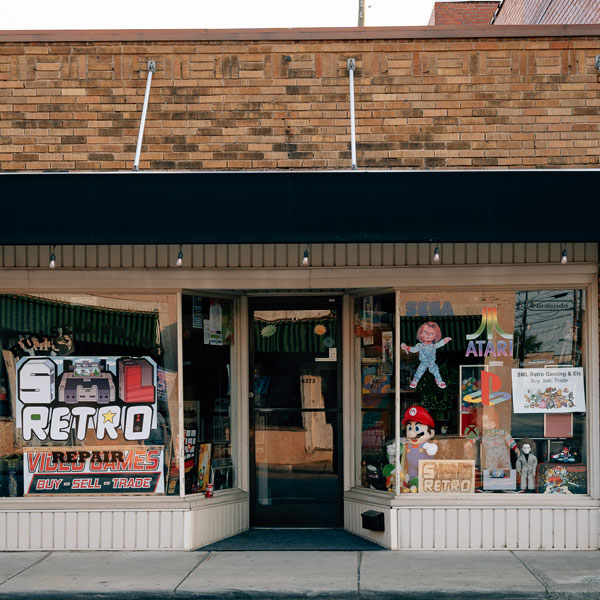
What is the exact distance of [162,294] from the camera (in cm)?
867

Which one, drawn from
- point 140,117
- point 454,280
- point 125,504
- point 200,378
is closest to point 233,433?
point 200,378

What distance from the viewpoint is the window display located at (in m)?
8.52

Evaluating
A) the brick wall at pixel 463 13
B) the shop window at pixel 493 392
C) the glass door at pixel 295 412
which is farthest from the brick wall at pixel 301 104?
the brick wall at pixel 463 13

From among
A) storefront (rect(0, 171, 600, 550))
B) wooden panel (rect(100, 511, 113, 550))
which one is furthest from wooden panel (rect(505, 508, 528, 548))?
wooden panel (rect(100, 511, 113, 550))

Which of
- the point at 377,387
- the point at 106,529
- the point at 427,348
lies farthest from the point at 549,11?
the point at 106,529

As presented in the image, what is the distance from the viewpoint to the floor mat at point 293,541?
851 centimetres

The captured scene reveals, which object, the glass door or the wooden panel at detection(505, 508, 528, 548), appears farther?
the glass door

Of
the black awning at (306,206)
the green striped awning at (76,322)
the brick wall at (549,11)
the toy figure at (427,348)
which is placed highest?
the brick wall at (549,11)

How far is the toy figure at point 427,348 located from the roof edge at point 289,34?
2.99 metres

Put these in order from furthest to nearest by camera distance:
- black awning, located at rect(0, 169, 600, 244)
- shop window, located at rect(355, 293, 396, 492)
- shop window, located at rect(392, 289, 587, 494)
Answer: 1. shop window, located at rect(355, 293, 396, 492)
2. shop window, located at rect(392, 289, 587, 494)
3. black awning, located at rect(0, 169, 600, 244)

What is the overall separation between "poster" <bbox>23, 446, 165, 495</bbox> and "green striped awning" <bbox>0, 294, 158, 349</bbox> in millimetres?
1101

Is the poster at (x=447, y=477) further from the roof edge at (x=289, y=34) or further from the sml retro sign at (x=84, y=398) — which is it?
the roof edge at (x=289, y=34)

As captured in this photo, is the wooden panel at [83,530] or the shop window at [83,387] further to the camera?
the shop window at [83,387]

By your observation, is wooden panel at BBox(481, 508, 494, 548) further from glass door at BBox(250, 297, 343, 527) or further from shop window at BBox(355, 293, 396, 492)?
glass door at BBox(250, 297, 343, 527)
